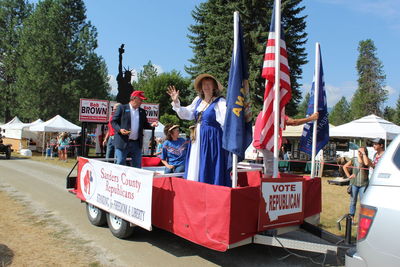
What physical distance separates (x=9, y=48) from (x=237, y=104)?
158 ft

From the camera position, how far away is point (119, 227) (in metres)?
5.16

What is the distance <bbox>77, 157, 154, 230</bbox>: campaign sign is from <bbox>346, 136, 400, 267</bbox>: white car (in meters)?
2.46

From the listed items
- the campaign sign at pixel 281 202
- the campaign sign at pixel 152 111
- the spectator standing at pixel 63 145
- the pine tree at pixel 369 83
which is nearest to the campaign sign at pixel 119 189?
the campaign sign at pixel 281 202

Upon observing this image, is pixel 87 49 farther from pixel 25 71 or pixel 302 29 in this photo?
pixel 302 29

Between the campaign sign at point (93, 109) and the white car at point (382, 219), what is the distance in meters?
10.4

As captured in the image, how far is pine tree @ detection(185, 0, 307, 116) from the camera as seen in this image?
2388cm

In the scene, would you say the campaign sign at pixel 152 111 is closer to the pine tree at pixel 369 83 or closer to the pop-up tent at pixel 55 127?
the pop-up tent at pixel 55 127

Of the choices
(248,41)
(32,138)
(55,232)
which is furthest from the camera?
(32,138)

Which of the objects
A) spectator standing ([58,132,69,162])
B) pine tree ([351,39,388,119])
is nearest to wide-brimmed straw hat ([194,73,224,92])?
spectator standing ([58,132,69,162])

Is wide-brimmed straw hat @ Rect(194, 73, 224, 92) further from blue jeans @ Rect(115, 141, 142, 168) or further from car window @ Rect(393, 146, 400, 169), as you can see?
car window @ Rect(393, 146, 400, 169)

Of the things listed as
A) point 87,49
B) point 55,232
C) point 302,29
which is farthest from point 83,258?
point 87,49

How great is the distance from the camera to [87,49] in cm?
4078

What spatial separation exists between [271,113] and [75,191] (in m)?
4.31

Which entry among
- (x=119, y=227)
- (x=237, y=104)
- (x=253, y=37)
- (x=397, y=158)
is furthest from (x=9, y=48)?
(x=397, y=158)
